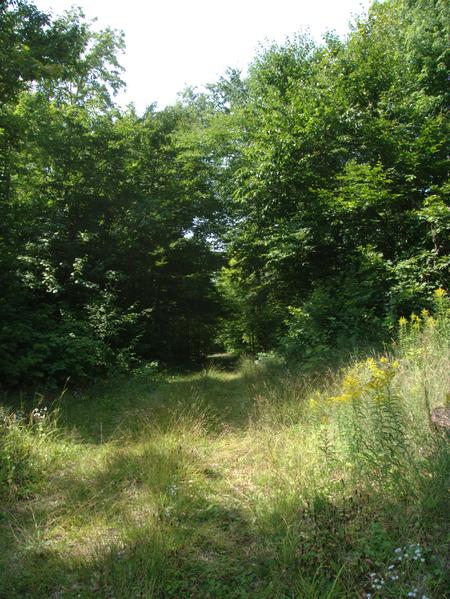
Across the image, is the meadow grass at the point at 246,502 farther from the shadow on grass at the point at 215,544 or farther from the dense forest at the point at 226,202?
the dense forest at the point at 226,202

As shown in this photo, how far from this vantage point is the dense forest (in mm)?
8336

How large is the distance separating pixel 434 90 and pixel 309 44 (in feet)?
16.8

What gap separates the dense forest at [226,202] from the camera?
8336 mm

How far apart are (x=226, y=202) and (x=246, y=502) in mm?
12047

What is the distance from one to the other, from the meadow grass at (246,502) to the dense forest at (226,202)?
11.0 ft

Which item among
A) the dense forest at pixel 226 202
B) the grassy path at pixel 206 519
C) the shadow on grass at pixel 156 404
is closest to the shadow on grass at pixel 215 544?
the grassy path at pixel 206 519

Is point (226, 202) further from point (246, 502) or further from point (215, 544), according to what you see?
point (215, 544)

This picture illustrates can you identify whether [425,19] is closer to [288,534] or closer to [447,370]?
[447,370]

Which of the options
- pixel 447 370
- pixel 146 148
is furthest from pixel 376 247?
pixel 146 148

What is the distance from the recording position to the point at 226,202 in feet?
46.7

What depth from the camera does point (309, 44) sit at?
13.9 meters

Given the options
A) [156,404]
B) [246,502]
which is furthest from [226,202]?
[246,502]

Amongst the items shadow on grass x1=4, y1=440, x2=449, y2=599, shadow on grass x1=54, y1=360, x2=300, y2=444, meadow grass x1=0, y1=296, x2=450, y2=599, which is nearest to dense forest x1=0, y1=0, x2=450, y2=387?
shadow on grass x1=54, y1=360, x2=300, y2=444

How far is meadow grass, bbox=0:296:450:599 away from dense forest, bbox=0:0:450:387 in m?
3.37
